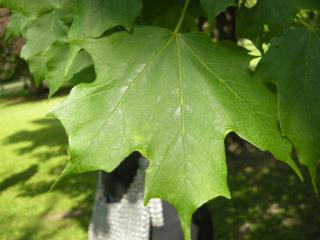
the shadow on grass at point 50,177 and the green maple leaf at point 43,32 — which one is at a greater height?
the green maple leaf at point 43,32

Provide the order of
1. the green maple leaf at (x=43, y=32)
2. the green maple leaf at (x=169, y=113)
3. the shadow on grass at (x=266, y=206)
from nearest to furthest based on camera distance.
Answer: the green maple leaf at (x=169, y=113), the green maple leaf at (x=43, y=32), the shadow on grass at (x=266, y=206)

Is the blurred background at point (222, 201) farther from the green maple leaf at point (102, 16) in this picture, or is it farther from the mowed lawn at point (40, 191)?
the green maple leaf at point (102, 16)

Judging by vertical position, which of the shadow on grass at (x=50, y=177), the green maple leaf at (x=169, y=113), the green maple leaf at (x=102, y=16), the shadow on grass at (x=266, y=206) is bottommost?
the shadow on grass at (x=50, y=177)

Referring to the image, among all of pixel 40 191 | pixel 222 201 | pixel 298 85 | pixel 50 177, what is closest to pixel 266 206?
pixel 222 201

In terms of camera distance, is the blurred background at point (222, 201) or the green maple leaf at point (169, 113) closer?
the green maple leaf at point (169, 113)

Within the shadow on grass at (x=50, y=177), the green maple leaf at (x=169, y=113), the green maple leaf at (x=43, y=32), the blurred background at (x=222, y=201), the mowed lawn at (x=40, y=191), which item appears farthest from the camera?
the shadow on grass at (x=50, y=177)

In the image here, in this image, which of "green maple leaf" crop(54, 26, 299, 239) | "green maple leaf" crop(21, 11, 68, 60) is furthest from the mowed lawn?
"green maple leaf" crop(54, 26, 299, 239)

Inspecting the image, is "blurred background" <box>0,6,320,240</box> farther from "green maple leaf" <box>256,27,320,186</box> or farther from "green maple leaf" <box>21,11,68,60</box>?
"green maple leaf" <box>256,27,320,186</box>

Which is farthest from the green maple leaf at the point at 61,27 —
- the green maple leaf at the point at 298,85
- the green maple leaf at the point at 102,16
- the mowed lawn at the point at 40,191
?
the mowed lawn at the point at 40,191
